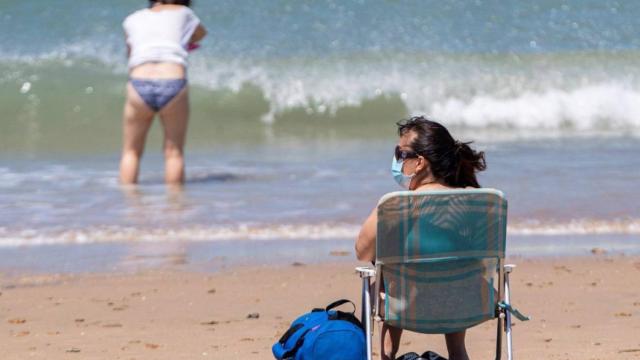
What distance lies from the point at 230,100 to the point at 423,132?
12300mm

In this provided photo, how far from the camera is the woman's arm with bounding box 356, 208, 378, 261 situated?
13.3 feet

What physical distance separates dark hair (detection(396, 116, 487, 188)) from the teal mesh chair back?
Answer: 0.26 m

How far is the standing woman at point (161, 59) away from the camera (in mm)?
9406

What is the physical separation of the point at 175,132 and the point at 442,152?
565 cm

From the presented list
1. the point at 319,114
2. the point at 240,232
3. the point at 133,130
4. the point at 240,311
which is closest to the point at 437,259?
the point at 240,311

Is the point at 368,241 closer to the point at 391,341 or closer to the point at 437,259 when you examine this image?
the point at 437,259

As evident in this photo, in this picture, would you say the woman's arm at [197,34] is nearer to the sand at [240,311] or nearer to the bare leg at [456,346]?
the sand at [240,311]

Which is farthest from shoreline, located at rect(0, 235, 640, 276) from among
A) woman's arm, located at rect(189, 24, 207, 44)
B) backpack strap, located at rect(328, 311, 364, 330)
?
backpack strap, located at rect(328, 311, 364, 330)

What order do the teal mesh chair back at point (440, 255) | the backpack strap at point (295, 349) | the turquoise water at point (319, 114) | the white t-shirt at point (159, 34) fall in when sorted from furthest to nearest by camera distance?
the white t-shirt at point (159, 34) < the turquoise water at point (319, 114) < the backpack strap at point (295, 349) < the teal mesh chair back at point (440, 255)

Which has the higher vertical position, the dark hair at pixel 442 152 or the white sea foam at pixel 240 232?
the dark hair at pixel 442 152

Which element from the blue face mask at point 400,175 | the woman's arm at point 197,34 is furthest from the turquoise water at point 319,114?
the blue face mask at point 400,175

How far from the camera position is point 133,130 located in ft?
31.9

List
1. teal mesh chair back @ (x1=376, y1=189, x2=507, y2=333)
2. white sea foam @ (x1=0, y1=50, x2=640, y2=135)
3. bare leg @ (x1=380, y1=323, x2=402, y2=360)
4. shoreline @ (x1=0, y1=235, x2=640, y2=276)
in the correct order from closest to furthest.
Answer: teal mesh chair back @ (x1=376, y1=189, x2=507, y2=333) < bare leg @ (x1=380, y1=323, x2=402, y2=360) < shoreline @ (x1=0, y1=235, x2=640, y2=276) < white sea foam @ (x1=0, y1=50, x2=640, y2=135)

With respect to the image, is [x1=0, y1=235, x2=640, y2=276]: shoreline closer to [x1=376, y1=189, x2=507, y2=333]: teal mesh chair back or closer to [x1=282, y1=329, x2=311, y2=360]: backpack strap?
[x1=282, y1=329, x2=311, y2=360]: backpack strap
